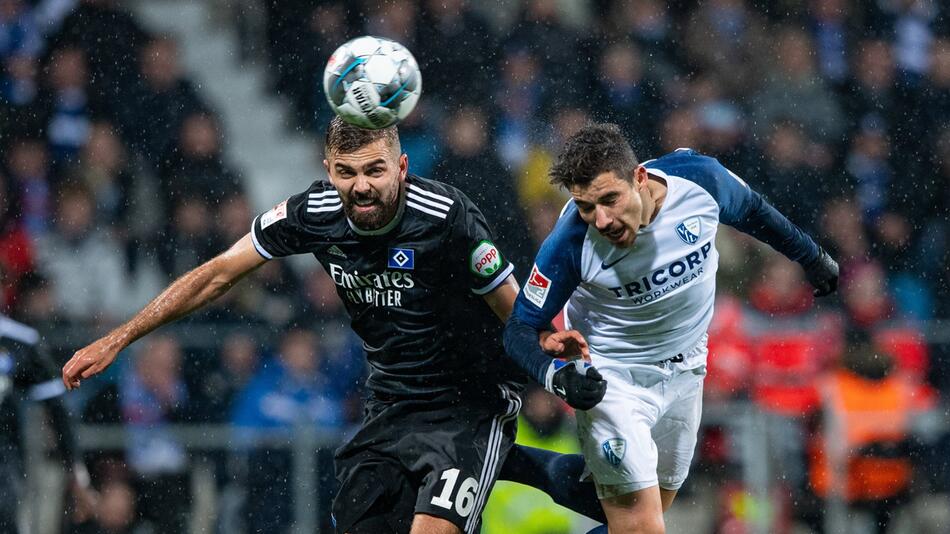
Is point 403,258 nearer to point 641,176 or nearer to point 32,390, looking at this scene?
point 641,176

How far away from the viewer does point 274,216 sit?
5.01 metres

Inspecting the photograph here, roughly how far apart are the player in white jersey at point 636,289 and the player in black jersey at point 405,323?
11.5 inches

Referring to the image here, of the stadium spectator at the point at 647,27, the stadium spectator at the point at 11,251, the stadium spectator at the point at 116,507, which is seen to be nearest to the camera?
the stadium spectator at the point at 116,507

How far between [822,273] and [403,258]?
5.35ft

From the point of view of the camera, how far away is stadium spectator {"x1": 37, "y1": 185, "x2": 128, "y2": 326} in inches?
352

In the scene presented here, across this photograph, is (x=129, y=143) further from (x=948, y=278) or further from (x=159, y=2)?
(x=948, y=278)

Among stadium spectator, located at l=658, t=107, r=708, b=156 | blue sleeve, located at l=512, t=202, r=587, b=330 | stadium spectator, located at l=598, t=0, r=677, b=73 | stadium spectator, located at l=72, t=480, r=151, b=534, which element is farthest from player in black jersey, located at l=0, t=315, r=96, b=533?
stadium spectator, located at l=598, t=0, r=677, b=73

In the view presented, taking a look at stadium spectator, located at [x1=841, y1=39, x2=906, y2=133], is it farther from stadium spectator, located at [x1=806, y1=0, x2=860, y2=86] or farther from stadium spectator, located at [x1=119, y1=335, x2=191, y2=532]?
stadium spectator, located at [x1=119, y1=335, x2=191, y2=532]

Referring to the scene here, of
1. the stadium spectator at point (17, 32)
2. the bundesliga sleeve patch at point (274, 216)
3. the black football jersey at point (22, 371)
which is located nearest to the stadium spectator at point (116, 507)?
the black football jersey at point (22, 371)

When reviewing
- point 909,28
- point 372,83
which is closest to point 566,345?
point 372,83

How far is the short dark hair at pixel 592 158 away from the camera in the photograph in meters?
4.50

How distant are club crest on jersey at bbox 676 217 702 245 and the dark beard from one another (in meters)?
1.00

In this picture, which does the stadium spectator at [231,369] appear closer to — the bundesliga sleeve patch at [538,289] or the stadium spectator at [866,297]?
the stadium spectator at [866,297]

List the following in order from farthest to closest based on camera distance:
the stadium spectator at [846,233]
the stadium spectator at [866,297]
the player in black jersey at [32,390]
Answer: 1. the stadium spectator at [846,233]
2. the stadium spectator at [866,297]
3. the player in black jersey at [32,390]
